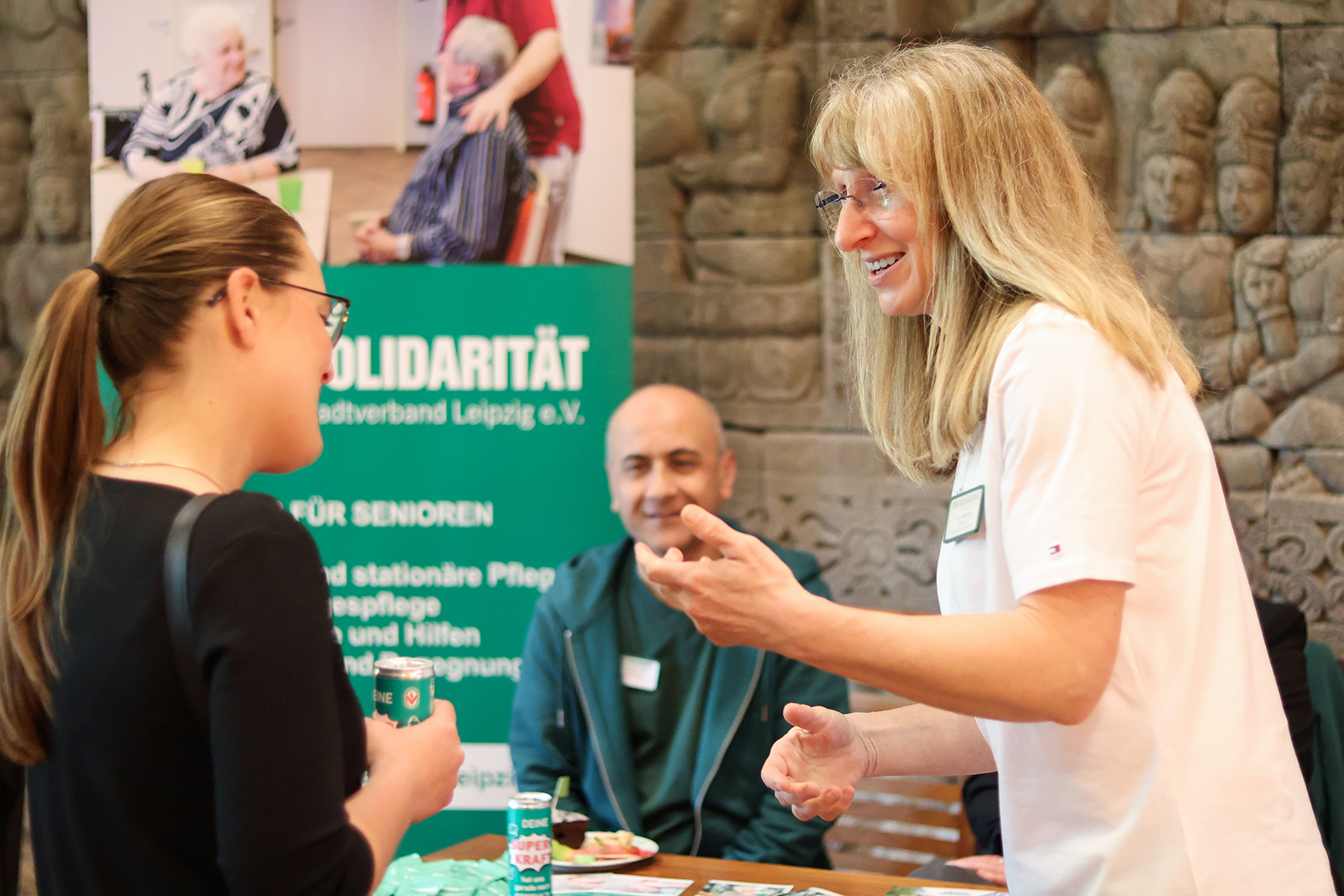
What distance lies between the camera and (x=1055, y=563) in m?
1.04

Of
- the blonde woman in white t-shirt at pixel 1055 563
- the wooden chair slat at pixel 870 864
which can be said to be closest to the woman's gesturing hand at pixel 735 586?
the blonde woman in white t-shirt at pixel 1055 563

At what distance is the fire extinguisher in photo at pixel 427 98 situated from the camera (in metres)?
3.13

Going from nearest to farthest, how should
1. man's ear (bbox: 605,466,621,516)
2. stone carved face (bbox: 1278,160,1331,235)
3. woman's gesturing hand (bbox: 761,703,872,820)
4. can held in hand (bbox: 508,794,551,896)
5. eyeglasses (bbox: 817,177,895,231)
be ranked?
eyeglasses (bbox: 817,177,895,231) < woman's gesturing hand (bbox: 761,703,872,820) < can held in hand (bbox: 508,794,551,896) < man's ear (bbox: 605,466,621,516) < stone carved face (bbox: 1278,160,1331,235)

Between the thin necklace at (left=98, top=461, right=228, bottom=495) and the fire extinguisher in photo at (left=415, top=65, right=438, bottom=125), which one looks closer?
the thin necklace at (left=98, top=461, right=228, bottom=495)

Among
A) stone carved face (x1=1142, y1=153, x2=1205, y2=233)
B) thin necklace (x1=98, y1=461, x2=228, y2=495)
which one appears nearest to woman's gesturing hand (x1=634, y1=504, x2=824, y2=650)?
thin necklace (x1=98, y1=461, x2=228, y2=495)

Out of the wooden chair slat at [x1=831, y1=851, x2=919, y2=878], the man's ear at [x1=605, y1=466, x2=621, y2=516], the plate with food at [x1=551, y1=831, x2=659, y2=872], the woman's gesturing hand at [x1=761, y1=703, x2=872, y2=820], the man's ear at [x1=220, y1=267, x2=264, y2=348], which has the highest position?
the man's ear at [x1=220, y1=267, x2=264, y2=348]

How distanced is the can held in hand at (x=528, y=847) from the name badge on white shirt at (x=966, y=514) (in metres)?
0.71

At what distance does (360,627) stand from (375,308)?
2.85 feet

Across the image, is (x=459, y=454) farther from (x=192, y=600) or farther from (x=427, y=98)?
(x=192, y=600)

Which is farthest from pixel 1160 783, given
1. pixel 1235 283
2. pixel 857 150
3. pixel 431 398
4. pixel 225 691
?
pixel 1235 283

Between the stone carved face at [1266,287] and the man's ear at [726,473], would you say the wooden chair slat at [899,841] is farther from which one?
the stone carved face at [1266,287]

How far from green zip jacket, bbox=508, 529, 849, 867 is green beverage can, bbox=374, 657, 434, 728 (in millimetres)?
1368

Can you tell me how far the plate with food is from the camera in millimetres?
1887

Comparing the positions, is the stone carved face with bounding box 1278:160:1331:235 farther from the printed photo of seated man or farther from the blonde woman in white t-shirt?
the blonde woman in white t-shirt
